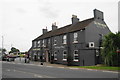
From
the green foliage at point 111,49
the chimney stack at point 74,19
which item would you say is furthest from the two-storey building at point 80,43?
the green foliage at point 111,49

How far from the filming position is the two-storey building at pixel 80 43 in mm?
22062

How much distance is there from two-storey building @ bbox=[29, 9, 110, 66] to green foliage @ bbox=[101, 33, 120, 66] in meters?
2.77

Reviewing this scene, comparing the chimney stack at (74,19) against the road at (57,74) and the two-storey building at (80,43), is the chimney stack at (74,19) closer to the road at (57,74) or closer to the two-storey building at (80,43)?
the two-storey building at (80,43)

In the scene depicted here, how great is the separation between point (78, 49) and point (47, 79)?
45.9 feet

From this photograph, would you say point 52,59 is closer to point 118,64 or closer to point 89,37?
point 89,37

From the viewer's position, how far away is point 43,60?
104 ft

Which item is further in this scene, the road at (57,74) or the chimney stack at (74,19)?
the chimney stack at (74,19)

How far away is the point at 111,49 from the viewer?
1917 centimetres

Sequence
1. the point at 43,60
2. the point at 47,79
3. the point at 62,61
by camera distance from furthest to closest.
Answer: the point at 43,60 → the point at 62,61 → the point at 47,79

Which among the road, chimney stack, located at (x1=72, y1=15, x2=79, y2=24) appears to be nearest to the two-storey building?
chimney stack, located at (x1=72, y1=15, x2=79, y2=24)

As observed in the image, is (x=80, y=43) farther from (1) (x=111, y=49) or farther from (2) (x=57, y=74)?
(2) (x=57, y=74)

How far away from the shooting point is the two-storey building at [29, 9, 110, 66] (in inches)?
869

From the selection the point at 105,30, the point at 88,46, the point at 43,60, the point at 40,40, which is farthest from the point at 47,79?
the point at 40,40

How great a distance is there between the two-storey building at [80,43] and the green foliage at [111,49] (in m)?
2.77
